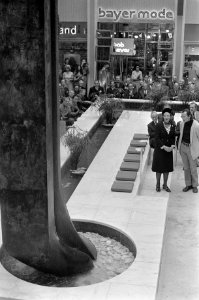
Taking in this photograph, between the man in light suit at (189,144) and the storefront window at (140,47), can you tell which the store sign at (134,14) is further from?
the man in light suit at (189,144)

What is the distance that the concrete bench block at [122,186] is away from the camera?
343 inches

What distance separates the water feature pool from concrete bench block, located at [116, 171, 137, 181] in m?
0.96

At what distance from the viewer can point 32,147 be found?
229 inches

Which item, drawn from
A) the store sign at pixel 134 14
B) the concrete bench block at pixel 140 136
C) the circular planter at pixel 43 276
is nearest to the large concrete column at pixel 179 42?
the store sign at pixel 134 14

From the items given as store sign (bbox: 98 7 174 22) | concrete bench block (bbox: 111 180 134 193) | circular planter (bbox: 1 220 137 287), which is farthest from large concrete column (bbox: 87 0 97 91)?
circular planter (bbox: 1 220 137 287)

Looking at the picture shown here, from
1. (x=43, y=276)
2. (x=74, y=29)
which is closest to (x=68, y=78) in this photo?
(x=74, y=29)

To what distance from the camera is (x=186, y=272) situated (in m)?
6.81

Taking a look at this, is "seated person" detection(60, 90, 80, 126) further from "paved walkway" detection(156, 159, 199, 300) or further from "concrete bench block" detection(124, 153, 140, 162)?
"paved walkway" detection(156, 159, 199, 300)

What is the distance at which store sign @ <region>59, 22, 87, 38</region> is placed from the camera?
71.7ft

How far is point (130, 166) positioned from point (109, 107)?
4.92 meters

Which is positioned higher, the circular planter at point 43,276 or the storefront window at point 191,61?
the storefront window at point 191,61

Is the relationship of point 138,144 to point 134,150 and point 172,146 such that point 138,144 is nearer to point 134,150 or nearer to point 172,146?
point 134,150

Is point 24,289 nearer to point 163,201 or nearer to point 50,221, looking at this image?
point 50,221

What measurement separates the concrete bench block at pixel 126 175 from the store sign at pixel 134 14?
1300cm
